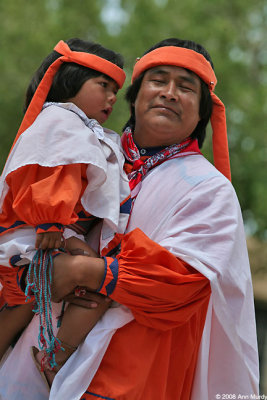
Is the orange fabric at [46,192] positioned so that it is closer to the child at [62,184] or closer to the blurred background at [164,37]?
the child at [62,184]

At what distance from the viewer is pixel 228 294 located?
2854 mm

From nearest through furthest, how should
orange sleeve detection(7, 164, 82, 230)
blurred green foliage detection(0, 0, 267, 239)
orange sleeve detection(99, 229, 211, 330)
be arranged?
1. orange sleeve detection(7, 164, 82, 230)
2. orange sleeve detection(99, 229, 211, 330)
3. blurred green foliage detection(0, 0, 267, 239)

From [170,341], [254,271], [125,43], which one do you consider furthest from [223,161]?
[254,271]

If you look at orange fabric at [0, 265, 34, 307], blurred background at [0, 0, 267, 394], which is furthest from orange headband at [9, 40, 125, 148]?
blurred background at [0, 0, 267, 394]

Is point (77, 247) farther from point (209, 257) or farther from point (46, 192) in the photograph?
point (209, 257)

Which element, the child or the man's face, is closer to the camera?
the child

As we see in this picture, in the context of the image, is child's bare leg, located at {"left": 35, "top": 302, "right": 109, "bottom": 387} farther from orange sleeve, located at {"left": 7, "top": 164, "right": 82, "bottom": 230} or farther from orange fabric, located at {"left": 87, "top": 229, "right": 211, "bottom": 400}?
orange sleeve, located at {"left": 7, "top": 164, "right": 82, "bottom": 230}

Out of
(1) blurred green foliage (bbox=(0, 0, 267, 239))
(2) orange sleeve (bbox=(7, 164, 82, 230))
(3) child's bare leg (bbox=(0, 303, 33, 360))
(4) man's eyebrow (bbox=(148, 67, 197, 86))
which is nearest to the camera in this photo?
(2) orange sleeve (bbox=(7, 164, 82, 230))

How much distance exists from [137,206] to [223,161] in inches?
24.9

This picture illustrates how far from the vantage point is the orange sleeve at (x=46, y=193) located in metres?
2.54

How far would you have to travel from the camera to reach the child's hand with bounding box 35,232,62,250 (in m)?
2.60

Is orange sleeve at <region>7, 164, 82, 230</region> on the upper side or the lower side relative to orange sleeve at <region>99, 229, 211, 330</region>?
upper

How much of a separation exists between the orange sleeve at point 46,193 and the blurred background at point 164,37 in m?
6.23

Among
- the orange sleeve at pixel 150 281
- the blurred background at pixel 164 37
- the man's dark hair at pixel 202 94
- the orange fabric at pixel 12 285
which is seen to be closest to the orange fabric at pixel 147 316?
the orange sleeve at pixel 150 281
